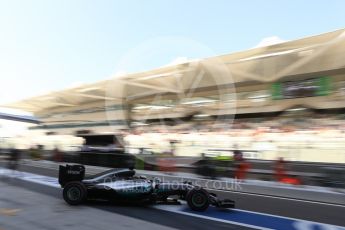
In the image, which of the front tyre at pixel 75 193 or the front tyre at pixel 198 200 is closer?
the front tyre at pixel 198 200

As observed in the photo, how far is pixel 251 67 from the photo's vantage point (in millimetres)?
38938

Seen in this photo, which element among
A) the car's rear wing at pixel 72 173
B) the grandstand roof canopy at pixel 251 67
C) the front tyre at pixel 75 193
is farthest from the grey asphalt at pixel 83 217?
the grandstand roof canopy at pixel 251 67

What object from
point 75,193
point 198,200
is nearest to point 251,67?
point 198,200

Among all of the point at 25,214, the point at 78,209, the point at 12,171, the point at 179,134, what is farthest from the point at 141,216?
the point at 179,134

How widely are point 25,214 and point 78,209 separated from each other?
120cm

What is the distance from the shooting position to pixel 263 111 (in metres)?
46.8

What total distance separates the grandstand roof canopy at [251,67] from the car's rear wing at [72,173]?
79.9ft

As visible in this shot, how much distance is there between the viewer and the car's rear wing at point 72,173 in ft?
33.8

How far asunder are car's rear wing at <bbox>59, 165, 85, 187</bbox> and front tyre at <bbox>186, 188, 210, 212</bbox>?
286 centimetres

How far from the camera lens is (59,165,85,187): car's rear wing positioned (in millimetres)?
10312

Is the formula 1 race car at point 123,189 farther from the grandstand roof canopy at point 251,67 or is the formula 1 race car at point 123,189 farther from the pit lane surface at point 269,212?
the grandstand roof canopy at point 251,67

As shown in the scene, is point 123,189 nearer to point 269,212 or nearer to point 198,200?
point 198,200

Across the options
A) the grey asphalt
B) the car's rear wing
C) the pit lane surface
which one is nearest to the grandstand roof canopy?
the pit lane surface

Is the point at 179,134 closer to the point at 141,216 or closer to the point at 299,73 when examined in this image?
the point at 299,73
